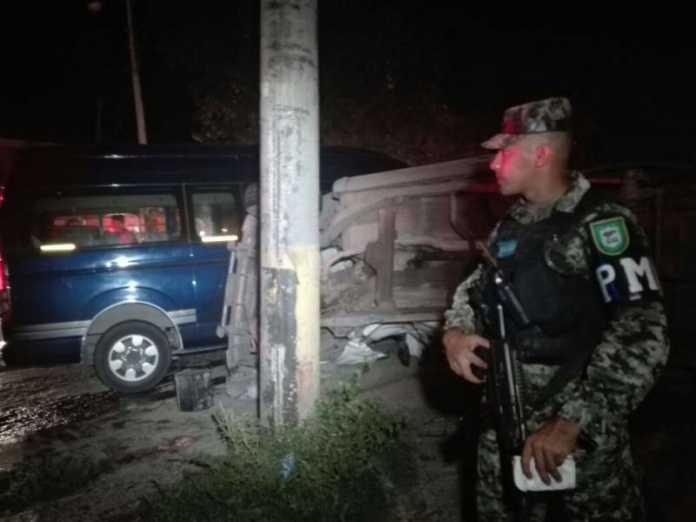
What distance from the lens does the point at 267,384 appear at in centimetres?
294

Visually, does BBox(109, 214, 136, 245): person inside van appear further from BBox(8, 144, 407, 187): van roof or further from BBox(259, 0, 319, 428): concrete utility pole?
BBox(259, 0, 319, 428): concrete utility pole

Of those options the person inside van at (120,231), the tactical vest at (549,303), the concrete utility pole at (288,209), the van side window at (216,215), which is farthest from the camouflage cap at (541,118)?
the person inside van at (120,231)

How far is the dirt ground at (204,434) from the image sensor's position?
122 inches

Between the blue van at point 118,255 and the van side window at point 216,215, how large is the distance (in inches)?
0.4

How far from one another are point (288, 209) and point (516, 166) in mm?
1243

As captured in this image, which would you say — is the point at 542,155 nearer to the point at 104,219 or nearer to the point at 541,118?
the point at 541,118

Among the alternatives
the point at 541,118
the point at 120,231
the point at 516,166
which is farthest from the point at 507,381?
the point at 120,231

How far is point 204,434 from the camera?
13.6ft

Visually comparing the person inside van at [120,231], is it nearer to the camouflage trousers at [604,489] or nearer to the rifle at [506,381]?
the rifle at [506,381]

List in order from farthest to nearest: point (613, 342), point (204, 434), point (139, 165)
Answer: point (139, 165), point (204, 434), point (613, 342)

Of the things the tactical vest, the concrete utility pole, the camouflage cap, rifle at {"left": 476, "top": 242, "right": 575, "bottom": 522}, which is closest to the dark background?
the concrete utility pole

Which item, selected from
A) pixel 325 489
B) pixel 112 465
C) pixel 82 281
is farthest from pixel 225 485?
pixel 82 281

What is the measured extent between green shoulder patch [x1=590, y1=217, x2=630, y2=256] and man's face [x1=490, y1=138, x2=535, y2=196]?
0.34 meters

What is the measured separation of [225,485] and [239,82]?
31.1ft
